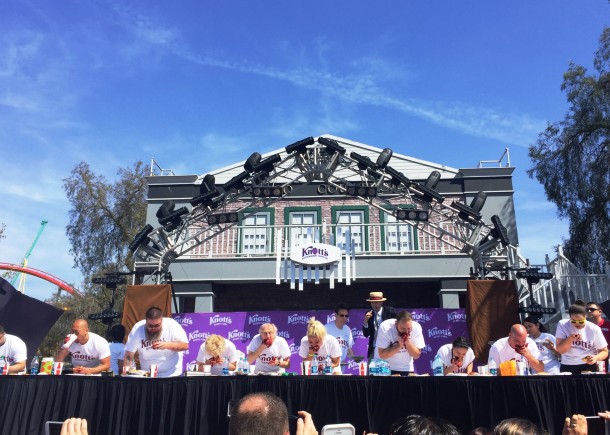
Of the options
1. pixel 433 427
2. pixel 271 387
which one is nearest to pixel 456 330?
pixel 271 387

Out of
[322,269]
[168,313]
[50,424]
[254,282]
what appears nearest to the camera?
[50,424]

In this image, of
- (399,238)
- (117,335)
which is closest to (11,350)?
(117,335)

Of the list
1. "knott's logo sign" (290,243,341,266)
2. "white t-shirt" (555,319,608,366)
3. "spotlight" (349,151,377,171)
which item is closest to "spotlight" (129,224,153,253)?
"knott's logo sign" (290,243,341,266)

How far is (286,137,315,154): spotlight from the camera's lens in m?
11.5

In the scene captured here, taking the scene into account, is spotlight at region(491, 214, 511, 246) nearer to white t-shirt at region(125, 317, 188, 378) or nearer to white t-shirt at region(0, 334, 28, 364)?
white t-shirt at region(125, 317, 188, 378)

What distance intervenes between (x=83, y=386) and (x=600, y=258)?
1719 centimetres

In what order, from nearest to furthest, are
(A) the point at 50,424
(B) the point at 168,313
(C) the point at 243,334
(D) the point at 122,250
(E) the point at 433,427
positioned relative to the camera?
(E) the point at 433,427 < (A) the point at 50,424 < (B) the point at 168,313 < (C) the point at 243,334 < (D) the point at 122,250

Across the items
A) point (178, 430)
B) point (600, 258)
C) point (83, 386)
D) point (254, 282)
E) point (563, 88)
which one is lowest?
point (178, 430)

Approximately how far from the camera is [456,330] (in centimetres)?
1168

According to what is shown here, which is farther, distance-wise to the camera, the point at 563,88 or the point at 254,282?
the point at 563,88

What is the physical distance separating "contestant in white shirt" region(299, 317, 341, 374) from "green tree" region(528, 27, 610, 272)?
45.3ft

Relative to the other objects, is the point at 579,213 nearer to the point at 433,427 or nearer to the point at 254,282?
the point at 254,282

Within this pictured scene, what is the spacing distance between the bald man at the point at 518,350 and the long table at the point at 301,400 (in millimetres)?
1249

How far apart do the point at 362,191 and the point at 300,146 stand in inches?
68.4
